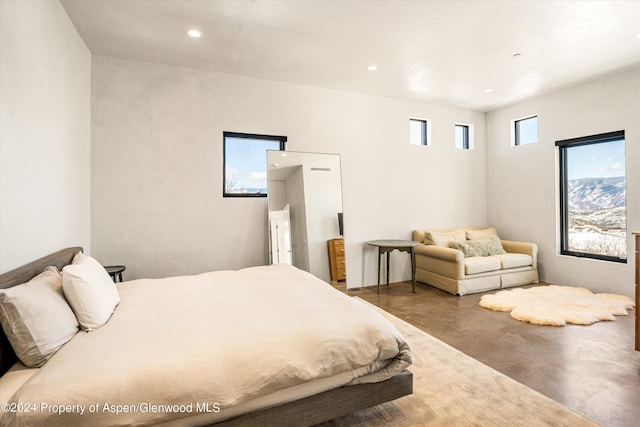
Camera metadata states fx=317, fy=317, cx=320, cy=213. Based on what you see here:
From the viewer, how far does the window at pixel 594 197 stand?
432 centimetres

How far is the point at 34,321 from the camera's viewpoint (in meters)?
1.46

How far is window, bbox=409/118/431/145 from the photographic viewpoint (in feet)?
17.9

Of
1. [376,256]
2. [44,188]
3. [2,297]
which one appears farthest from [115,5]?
[376,256]

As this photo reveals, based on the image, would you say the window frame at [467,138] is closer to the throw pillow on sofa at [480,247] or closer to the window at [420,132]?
the window at [420,132]

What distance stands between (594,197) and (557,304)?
186cm

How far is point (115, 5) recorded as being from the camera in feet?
8.61

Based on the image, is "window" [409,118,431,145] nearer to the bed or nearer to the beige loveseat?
the beige loveseat

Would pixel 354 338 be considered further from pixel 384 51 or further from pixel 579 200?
pixel 579 200

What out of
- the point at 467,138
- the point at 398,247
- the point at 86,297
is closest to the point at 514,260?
the point at 398,247

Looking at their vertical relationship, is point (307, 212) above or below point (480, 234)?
above

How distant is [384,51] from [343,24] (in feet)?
2.40

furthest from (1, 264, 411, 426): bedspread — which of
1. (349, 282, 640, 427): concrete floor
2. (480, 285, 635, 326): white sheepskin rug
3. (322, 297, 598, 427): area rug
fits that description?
(480, 285, 635, 326): white sheepskin rug

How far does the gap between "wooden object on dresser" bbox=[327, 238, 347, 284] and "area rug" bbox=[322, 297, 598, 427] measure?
214 centimetres

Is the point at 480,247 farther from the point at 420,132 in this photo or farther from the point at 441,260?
the point at 420,132
